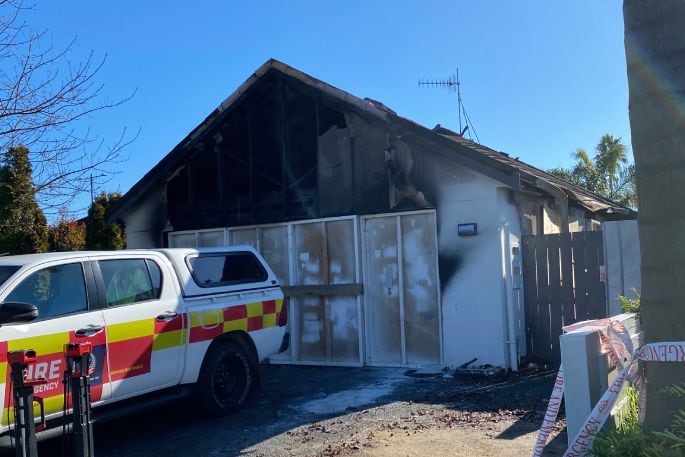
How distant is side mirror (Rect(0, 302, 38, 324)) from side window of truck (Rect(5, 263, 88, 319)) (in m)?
0.38

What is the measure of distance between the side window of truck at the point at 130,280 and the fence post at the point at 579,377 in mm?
4232

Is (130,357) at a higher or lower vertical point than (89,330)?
lower

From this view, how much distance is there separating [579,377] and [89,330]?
416 centimetres

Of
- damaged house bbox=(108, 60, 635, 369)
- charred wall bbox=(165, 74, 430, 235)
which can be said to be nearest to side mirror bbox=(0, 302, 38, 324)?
damaged house bbox=(108, 60, 635, 369)

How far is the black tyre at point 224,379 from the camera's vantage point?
6.95 m

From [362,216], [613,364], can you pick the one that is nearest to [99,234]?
[362,216]

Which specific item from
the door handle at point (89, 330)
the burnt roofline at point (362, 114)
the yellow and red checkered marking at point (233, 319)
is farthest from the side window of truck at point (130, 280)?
the burnt roofline at point (362, 114)

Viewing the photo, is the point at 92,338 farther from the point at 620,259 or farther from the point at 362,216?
the point at 620,259

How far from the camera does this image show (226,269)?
7.77 meters

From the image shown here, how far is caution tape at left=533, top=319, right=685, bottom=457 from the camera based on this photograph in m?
3.07

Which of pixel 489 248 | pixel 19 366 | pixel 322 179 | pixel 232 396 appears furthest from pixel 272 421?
pixel 322 179

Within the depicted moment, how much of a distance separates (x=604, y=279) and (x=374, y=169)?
3.75 meters

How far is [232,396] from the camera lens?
733cm

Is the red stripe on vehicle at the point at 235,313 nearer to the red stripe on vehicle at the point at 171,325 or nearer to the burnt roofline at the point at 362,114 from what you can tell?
the red stripe on vehicle at the point at 171,325
